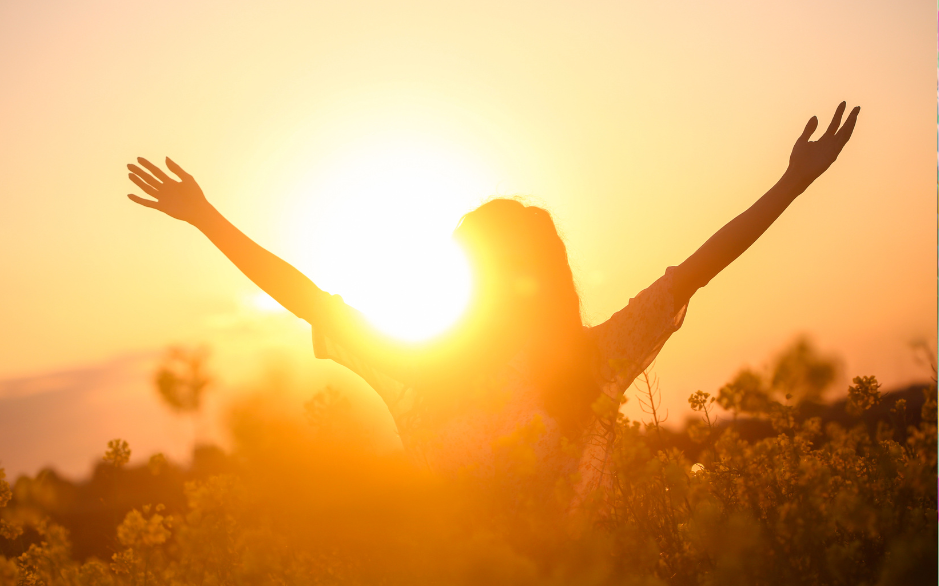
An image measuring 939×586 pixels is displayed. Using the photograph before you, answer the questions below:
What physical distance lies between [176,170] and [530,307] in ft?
5.41

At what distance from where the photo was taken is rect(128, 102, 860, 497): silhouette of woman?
2.29 m

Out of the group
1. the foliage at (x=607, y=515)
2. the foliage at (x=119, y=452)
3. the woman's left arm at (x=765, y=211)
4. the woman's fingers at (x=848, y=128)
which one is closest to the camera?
the foliage at (x=607, y=515)

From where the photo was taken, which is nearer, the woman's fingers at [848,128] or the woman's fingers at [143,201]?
the woman's fingers at [848,128]

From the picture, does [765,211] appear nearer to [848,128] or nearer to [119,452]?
[848,128]

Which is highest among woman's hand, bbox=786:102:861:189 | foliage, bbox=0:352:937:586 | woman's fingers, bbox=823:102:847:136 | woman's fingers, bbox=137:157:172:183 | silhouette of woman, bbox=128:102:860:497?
woman's fingers, bbox=137:157:172:183

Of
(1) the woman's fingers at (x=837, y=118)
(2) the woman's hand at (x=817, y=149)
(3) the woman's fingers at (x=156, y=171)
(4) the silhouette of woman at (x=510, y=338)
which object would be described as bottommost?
(4) the silhouette of woman at (x=510, y=338)

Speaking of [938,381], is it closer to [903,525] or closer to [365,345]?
[903,525]

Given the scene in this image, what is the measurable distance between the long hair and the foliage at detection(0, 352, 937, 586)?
284mm

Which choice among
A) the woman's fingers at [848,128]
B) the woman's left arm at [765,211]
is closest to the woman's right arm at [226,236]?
the woman's left arm at [765,211]

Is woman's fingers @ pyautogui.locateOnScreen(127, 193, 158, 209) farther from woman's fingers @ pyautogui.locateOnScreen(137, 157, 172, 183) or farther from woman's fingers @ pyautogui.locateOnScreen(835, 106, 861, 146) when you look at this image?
woman's fingers @ pyautogui.locateOnScreen(835, 106, 861, 146)

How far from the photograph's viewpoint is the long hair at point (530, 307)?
96.3 inches

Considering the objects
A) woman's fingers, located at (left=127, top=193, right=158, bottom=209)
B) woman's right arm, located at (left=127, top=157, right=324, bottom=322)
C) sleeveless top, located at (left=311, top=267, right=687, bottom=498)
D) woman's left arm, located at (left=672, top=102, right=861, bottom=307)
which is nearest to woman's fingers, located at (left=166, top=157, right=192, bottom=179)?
woman's right arm, located at (left=127, top=157, right=324, bottom=322)

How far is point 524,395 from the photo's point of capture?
8.04 ft

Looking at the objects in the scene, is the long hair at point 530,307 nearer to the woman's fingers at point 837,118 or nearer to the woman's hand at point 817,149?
the woman's hand at point 817,149
